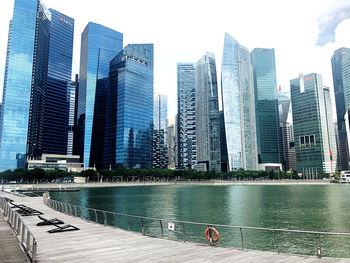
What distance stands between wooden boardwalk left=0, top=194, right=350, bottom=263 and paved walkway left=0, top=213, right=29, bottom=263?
956 millimetres

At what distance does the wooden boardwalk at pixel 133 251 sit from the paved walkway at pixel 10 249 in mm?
956

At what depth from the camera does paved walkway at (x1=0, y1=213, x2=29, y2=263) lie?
1397 cm

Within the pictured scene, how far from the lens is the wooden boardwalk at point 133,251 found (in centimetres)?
1412

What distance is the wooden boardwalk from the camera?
46.3 ft

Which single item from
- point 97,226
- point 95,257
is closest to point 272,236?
point 97,226

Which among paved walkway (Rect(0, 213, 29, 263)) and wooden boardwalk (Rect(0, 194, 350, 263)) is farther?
wooden boardwalk (Rect(0, 194, 350, 263))

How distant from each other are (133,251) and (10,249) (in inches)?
278

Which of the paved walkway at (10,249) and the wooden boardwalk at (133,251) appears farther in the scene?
the wooden boardwalk at (133,251)

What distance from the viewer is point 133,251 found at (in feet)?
52.5

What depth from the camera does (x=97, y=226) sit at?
84.0 feet

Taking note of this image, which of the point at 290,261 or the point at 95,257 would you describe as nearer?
the point at 290,261

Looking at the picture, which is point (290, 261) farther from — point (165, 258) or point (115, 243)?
point (115, 243)

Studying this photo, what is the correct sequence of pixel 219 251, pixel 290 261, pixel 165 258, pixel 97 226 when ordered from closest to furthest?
pixel 290 261 < pixel 165 258 < pixel 219 251 < pixel 97 226

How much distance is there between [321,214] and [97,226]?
50168 millimetres
